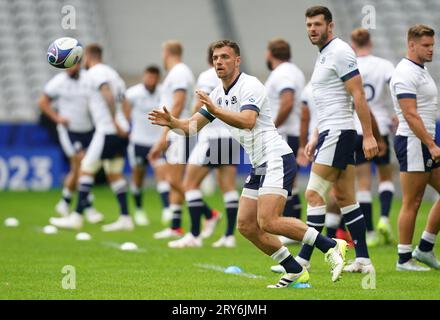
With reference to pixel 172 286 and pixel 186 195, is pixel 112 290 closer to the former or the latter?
pixel 172 286

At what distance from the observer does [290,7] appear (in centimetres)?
2880

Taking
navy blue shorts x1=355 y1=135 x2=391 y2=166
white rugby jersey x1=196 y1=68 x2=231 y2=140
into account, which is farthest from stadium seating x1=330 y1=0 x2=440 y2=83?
white rugby jersey x1=196 y1=68 x2=231 y2=140

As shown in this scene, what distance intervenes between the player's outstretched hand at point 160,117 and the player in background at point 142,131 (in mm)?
7163

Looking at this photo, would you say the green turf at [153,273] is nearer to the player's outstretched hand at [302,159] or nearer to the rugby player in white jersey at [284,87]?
the player's outstretched hand at [302,159]

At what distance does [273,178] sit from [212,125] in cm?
404

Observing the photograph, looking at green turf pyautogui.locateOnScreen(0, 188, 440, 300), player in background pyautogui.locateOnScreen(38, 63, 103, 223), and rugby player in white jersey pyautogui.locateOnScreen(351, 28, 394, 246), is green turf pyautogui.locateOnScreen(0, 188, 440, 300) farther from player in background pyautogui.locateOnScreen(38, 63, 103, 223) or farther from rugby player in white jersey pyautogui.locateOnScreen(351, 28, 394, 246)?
player in background pyautogui.locateOnScreen(38, 63, 103, 223)

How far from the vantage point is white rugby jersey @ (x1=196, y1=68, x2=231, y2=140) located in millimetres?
11804

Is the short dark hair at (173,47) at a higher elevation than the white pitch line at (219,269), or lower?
higher

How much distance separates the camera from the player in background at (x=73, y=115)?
50.7 ft

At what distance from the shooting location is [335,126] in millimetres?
9102

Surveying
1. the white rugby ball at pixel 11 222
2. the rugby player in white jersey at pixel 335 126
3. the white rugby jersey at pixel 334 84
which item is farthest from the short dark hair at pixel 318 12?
the white rugby ball at pixel 11 222
